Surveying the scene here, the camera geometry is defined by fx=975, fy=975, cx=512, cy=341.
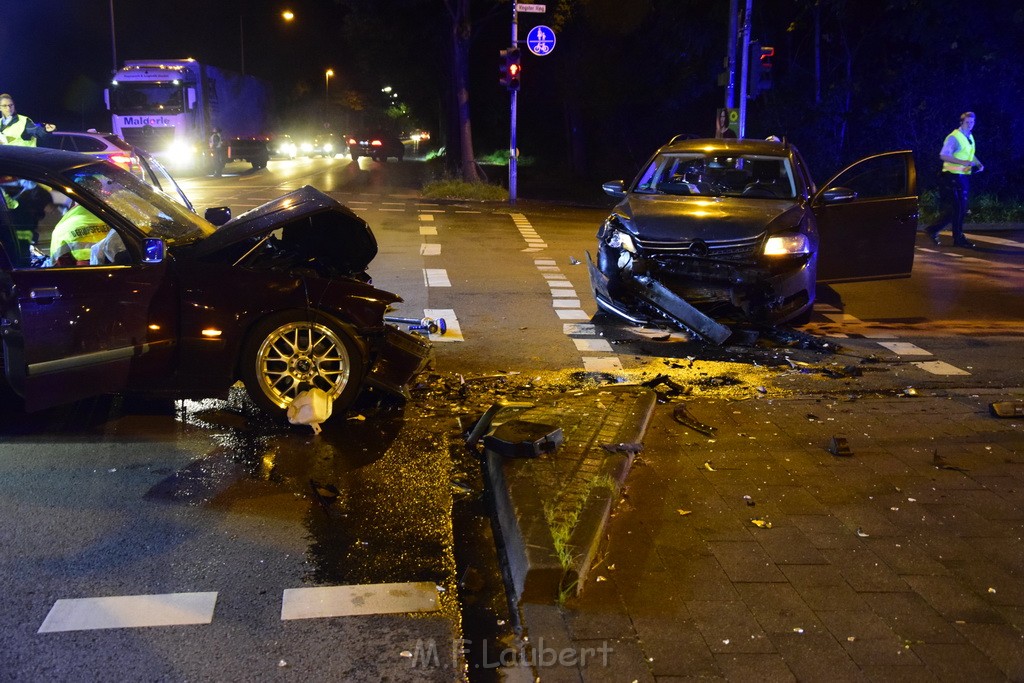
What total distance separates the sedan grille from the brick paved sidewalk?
2.69 meters

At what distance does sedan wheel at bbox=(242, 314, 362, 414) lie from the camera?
620cm

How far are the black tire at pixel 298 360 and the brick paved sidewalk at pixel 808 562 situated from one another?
1973mm

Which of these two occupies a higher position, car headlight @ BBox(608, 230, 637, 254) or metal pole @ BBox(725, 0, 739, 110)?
metal pole @ BBox(725, 0, 739, 110)

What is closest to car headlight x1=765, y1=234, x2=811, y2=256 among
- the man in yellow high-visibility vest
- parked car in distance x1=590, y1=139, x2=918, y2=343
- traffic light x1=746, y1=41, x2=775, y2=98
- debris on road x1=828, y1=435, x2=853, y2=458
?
parked car in distance x1=590, y1=139, x2=918, y2=343

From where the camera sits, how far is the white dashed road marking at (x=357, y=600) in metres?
3.96

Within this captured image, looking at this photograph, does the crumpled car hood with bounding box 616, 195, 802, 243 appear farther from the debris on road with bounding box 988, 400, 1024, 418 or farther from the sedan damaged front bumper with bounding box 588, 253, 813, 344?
the debris on road with bounding box 988, 400, 1024, 418

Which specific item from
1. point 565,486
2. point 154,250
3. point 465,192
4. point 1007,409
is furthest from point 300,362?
point 465,192

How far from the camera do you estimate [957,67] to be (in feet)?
82.2

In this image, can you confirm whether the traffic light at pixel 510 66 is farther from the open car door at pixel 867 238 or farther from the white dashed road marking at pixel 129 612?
the white dashed road marking at pixel 129 612

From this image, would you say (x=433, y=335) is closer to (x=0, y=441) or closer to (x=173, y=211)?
(x=173, y=211)

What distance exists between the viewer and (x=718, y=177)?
34.8ft

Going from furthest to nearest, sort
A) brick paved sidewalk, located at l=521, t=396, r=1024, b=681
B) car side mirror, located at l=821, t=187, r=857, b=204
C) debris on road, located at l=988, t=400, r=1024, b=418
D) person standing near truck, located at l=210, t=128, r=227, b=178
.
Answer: person standing near truck, located at l=210, t=128, r=227, b=178, car side mirror, located at l=821, t=187, r=857, b=204, debris on road, located at l=988, t=400, r=1024, b=418, brick paved sidewalk, located at l=521, t=396, r=1024, b=681

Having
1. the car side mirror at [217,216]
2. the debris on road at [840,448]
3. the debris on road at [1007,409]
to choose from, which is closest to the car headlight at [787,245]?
the debris on road at [1007,409]

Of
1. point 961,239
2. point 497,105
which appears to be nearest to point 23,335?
point 961,239
